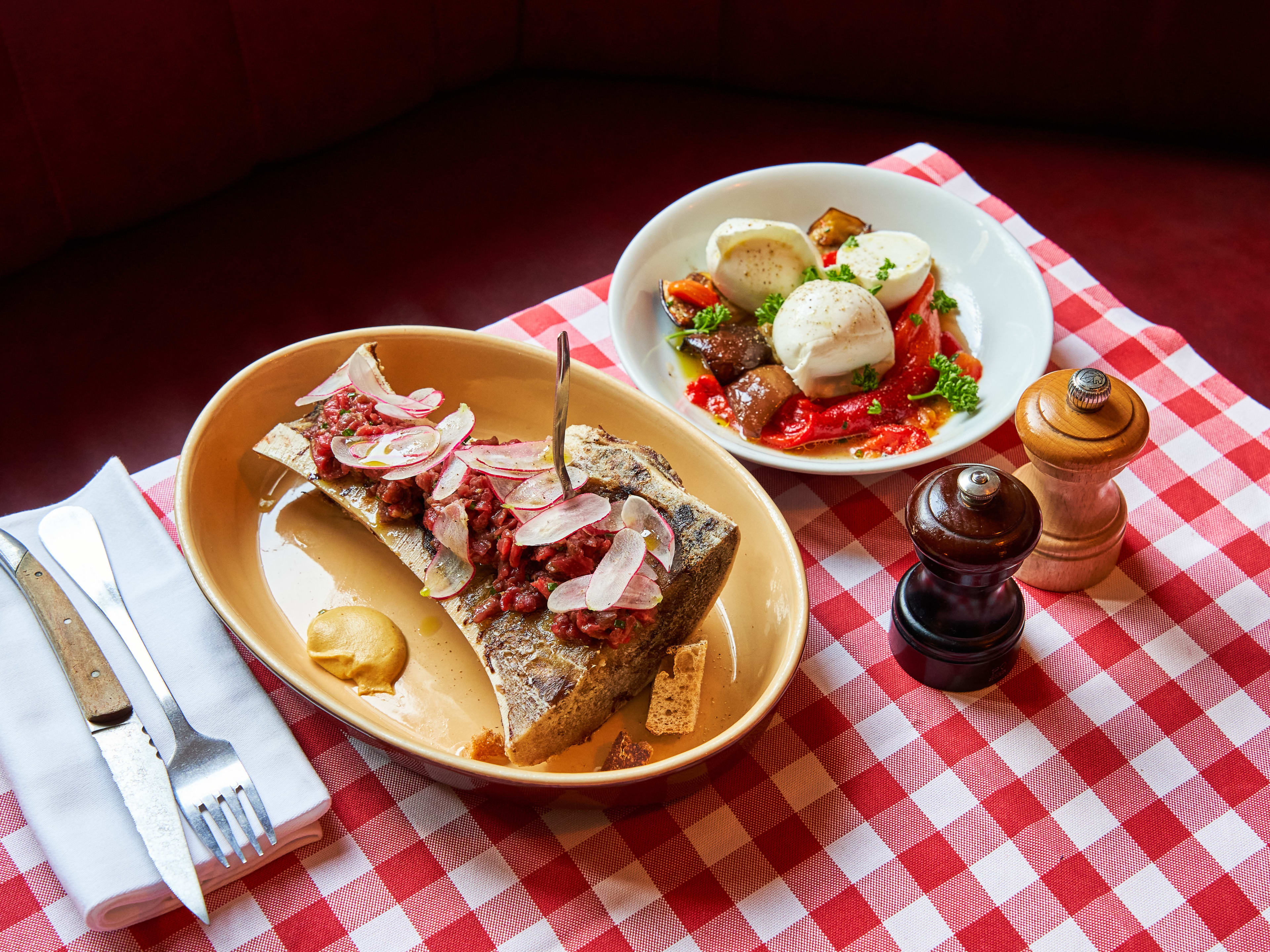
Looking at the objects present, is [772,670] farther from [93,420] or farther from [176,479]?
[93,420]

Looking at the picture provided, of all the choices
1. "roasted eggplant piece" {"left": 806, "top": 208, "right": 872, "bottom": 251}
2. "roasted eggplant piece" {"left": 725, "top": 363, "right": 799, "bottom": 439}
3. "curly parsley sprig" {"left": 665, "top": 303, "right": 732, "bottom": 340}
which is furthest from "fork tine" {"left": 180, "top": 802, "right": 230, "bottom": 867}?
"roasted eggplant piece" {"left": 806, "top": 208, "right": 872, "bottom": 251}

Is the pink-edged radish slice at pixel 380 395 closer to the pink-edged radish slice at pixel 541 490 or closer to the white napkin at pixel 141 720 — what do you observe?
the pink-edged radish slice at pixel 541 490

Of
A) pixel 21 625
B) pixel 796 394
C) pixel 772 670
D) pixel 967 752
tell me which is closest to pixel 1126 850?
pixel 967 752

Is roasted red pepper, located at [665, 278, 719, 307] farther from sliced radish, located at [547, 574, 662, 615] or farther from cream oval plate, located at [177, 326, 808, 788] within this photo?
sliced radish, located at [547, 574, 662, 615]

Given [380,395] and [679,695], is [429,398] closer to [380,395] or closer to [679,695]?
[380,395]

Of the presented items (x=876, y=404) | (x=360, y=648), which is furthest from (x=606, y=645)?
(x=876, y=404)

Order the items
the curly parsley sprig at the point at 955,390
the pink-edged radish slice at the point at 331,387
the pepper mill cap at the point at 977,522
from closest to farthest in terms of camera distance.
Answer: the pepper mill cap at the point at 977,522, the pink-edged radish slice at the point at 331,387, the curly parsley sprig at the point at 955,390

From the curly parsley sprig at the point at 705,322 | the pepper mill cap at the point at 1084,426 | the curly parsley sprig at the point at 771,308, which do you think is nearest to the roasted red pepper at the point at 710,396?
the curly parsley sprig at the point at 705,322
